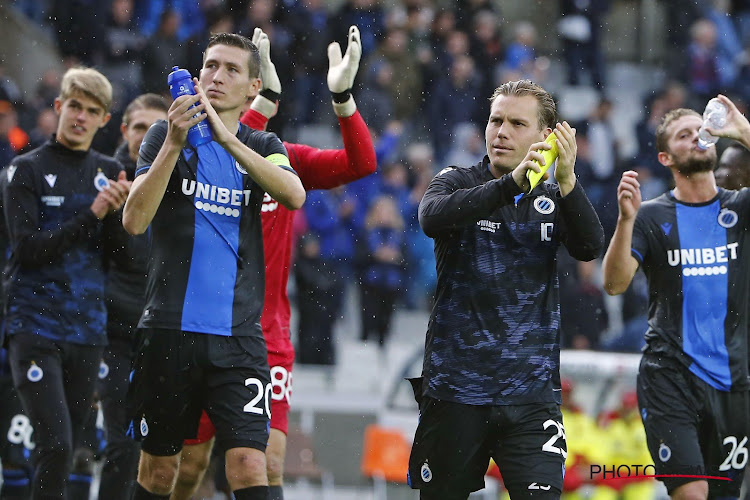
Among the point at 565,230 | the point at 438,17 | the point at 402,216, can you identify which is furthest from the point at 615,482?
the point at 438,17

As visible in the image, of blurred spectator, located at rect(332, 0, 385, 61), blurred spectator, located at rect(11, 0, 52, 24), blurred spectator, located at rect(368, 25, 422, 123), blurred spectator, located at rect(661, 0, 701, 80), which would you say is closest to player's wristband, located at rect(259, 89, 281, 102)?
blurred spectator, located at rect(368, 25, 422, 123)

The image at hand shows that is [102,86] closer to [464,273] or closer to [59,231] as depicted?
[59,231]

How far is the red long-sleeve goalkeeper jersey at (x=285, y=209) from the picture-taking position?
6805mm

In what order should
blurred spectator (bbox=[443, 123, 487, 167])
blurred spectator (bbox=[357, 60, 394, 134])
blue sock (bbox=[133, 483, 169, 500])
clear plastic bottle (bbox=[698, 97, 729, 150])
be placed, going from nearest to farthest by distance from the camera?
blue sock (bbox=[133, 483, 169, 500])
clear plastic bottle (bbox=[698, 97, 729, 150])
blurred spectator (bbox=[357, 60, 394, 134])
blurred spectator (bbox=[443, 123, 487, 167])

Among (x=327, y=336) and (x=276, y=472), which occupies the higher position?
(x=327, y=336)

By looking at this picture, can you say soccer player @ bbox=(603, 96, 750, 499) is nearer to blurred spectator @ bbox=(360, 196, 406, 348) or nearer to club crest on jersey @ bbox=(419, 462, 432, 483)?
club crest on jersey @ bbox=(419, 462, 432, 483)

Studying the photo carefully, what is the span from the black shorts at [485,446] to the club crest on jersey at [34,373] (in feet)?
8.60

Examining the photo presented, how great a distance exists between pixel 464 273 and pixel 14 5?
13195 millimetres

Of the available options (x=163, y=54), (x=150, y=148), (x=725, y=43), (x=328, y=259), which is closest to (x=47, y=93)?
(x=163, y=54)

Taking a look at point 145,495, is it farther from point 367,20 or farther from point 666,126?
point 367,20

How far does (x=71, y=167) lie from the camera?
7320mm

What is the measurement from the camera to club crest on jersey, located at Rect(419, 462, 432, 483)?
5.37 m

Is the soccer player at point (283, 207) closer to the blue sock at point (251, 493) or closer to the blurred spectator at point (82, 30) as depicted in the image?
the blue sock at point (251, 493)

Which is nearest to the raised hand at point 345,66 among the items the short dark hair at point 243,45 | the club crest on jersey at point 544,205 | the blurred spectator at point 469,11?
the short dark hair at point 243,45
